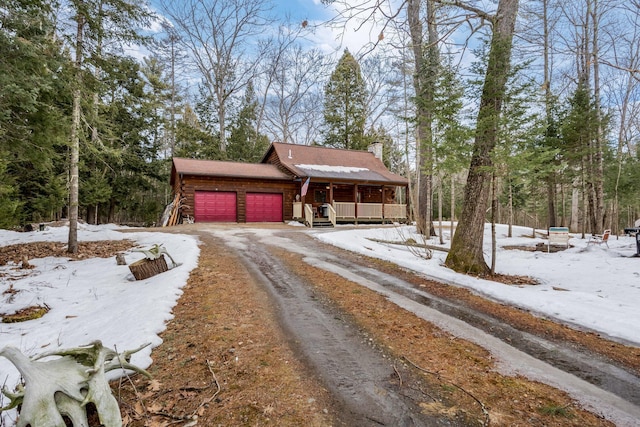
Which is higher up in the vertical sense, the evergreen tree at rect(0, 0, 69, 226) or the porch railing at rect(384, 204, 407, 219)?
the evergreen tree at rect(0, 0, 69, 226)

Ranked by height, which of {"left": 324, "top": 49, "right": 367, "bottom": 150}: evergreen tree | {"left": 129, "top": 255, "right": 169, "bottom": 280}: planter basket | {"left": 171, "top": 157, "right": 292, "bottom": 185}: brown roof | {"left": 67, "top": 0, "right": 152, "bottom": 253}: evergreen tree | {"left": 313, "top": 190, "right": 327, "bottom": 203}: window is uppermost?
{"left": 324, "top": 49, "right": 367, "bottom": 150}: evergreen tree

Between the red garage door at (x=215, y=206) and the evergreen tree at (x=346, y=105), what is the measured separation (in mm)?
13151

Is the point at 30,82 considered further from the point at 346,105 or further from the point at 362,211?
the point at 346,105

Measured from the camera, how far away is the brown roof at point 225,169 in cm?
1538

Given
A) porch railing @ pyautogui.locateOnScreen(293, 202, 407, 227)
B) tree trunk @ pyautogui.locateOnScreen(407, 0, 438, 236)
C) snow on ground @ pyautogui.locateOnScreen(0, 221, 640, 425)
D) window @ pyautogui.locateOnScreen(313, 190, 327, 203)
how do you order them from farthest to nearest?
window @ pyautogui.locateOnScreen(313, 190, 327, 203), porch railing @ pyautogui.locateOnScreen(293, 202, 407, 227), tree trunk @ pyautogui.locateOnScreen(407, 0, 438, 236), snow on ground @ pyautogui.locateOnScreen(0, 221, 640, 425)

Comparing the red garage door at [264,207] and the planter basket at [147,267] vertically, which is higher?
the red garage door at [264,207]

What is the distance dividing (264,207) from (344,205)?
462 cm

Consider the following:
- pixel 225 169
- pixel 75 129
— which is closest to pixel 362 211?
pixel 225 169

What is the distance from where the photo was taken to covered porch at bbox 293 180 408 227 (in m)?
16.2

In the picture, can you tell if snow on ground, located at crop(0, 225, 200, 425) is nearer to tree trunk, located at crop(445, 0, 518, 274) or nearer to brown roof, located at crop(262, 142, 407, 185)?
tree trunk, located at crop(445, 0, 518, 274)

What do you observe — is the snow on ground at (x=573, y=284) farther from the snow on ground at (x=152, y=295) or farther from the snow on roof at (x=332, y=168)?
the snow on roof at (x=332, y=168)

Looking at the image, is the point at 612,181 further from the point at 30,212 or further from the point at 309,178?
the point at 30,212

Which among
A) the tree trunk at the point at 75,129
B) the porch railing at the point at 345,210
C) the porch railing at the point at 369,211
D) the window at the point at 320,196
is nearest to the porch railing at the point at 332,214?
the porch railing at the point at 345,210

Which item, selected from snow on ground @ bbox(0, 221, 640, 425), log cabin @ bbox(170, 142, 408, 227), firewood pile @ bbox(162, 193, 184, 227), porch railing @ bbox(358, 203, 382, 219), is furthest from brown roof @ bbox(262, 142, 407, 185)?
A: snow on ground @ bbox(0, 221, 640, 425)
